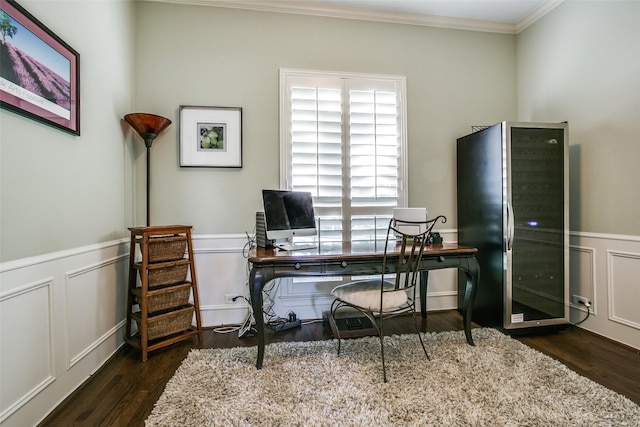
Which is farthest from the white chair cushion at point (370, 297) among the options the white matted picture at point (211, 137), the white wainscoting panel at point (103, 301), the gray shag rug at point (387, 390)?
the white matted picture at point (211, 137)

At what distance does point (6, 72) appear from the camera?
1.29 metres

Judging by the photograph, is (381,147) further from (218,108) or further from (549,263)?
(549,263)

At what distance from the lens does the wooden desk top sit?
1.90 meters

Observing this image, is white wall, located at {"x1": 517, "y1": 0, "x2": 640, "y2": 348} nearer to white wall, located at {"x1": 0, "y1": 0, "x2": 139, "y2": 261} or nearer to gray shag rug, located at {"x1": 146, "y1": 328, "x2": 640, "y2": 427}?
gray shag rug, located at {"x1": 146, "y1": 328, "x2": 640, "y2": 427}

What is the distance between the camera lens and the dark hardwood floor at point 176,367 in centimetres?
154

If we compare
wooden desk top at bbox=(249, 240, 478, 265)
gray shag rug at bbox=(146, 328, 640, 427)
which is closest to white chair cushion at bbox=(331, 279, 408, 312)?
wooden desk top at bbox=(249, 240, 478, 265)

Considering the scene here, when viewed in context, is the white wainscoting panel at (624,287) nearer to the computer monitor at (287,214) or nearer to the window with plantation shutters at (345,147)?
the window with plantation shutters at (345,147)

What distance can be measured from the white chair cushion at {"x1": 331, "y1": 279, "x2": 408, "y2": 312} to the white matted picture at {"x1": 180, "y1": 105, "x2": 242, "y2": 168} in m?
1.55

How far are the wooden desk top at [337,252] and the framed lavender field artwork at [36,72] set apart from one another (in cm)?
139

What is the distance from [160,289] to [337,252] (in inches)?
54.2

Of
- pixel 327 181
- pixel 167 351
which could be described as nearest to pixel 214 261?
pixel 167 351

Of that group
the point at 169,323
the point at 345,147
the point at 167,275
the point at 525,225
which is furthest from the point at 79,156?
the point at 525,225

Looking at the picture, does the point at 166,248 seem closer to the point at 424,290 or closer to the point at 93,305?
the point at 93,305

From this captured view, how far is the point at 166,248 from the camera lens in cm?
217
